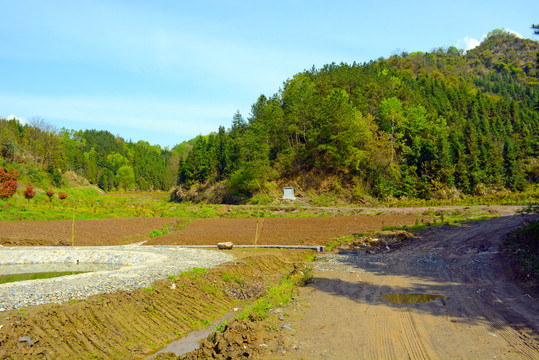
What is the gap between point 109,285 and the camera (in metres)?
12.3

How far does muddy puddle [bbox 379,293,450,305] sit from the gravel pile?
8049mm

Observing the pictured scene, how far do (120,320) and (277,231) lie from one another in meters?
22.5

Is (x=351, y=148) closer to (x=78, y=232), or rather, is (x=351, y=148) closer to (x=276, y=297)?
(x=78, y=232)

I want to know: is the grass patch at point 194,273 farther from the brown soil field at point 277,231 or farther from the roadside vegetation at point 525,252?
the roadside vegetation at point 525,252

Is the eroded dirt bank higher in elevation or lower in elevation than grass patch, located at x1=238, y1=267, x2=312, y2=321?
higher

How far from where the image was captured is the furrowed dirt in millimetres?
7812

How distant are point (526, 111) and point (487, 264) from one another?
436 feet

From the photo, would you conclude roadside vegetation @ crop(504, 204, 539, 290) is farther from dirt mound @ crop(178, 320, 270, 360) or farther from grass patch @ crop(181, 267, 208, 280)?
grass patch @ crop(181, 267, 208, 280)

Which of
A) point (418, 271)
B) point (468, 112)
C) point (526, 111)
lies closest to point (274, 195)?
point (418, 271)

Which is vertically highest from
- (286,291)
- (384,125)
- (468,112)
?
(468,112)

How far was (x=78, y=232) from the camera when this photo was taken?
2867 cm

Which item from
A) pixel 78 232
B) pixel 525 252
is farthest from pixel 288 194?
pixel 525 252

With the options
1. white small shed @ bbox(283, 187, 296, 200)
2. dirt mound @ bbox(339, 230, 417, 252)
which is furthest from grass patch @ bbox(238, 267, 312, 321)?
white small shed @ bbox(283, 187, 296, 200)

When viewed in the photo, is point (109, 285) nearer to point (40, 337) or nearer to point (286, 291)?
point (40, 337)
